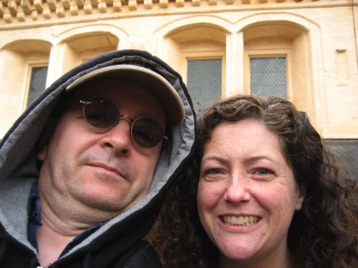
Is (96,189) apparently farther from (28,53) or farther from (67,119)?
(28,53)

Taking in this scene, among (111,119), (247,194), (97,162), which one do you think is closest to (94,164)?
(97,162)

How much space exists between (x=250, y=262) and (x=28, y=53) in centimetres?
796

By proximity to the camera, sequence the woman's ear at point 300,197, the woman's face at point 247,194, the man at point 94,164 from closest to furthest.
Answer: the man at point 94,164 < the woman's face at point 247,194 < the woman's ear at point 300,197

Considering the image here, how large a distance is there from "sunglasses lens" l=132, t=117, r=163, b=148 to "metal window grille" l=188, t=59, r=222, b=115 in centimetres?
490

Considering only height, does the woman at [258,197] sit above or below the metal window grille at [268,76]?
below

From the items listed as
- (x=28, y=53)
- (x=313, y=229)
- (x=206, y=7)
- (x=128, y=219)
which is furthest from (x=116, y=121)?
(x=28, y=53)

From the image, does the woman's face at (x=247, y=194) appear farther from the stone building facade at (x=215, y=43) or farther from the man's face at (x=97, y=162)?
the stone building facade at (x=215, y=43)

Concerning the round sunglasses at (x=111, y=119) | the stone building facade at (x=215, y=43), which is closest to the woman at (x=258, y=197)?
the round sunglasses at (x=111, y=119)

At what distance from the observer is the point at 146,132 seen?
A: 63.6 inches

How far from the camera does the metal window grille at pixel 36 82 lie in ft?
24.7

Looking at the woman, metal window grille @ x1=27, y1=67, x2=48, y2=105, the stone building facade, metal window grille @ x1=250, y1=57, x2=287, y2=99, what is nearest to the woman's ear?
the woman

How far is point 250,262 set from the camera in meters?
1.61

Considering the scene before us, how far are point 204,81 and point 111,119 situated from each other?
5459 mm

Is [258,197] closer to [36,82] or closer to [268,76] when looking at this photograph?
[268,76]
